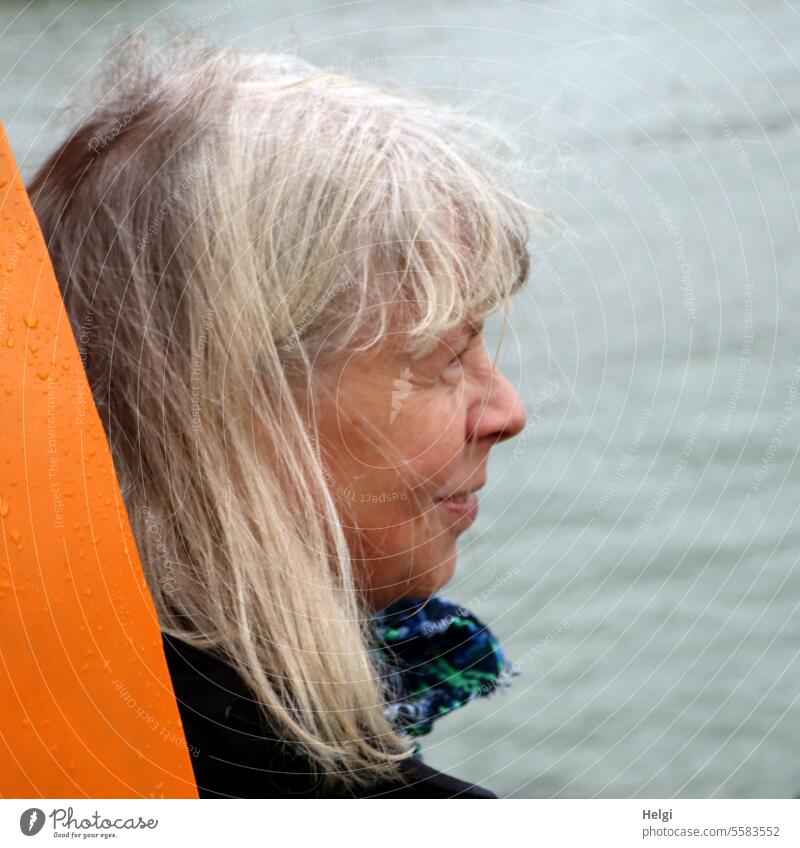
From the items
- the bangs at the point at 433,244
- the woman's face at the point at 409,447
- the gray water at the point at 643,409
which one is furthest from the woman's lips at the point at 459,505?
the gray water at the point at 643,409

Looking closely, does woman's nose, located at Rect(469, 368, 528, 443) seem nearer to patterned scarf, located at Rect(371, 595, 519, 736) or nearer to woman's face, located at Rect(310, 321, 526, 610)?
woman's face, located at Rect(310, 321, 526, 610)

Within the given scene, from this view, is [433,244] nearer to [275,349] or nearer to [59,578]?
[275,349]

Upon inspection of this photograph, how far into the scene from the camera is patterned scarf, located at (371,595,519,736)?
726 mm

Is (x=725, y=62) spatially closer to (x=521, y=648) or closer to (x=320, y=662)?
(x=521, y=648)

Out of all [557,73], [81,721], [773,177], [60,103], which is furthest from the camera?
[773,177]

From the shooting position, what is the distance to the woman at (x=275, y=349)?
54cm

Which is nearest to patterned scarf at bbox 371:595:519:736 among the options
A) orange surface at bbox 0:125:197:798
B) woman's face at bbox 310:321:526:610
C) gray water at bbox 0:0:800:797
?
woman's face at bbox 310:321:526:610

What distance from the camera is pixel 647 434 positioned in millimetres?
1210

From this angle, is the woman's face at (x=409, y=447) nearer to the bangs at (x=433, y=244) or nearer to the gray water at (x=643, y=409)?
the bangs at (x=433, y=244)

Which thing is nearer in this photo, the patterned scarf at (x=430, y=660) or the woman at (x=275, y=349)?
the woman at (x=275, y=349)

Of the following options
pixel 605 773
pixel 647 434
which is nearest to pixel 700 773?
pixel 605 773

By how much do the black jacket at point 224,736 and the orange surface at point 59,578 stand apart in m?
0.01

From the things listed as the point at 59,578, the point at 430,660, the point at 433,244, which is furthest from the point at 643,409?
the point at 59,578

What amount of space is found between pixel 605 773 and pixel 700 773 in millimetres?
128
